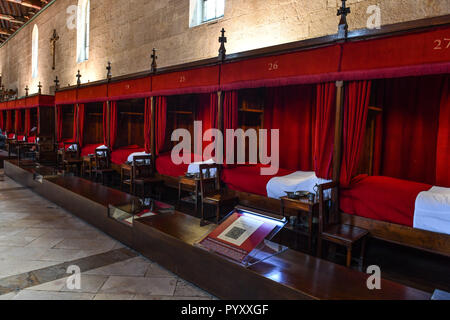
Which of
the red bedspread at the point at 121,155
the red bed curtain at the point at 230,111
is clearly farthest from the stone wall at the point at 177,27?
the red bedspread at the point at 121,155

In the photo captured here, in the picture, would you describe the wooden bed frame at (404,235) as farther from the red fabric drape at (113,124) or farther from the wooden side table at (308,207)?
the red fabric drape at (113,124)

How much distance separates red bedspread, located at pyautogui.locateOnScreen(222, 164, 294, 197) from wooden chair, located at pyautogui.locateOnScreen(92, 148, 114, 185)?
332cm

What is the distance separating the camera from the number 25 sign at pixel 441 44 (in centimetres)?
277

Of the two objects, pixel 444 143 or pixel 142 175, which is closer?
pixel 444 143

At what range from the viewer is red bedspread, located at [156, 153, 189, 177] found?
231 inches

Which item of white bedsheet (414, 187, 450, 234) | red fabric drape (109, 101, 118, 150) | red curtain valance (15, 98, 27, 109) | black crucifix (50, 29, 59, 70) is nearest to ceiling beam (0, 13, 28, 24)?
black crucifix (50, 29, 59, 70)

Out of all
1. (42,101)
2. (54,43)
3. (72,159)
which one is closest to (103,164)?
(72,159)

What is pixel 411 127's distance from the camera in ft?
14.6

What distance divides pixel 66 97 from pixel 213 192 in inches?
272

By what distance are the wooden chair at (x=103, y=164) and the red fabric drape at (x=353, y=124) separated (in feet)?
17.2

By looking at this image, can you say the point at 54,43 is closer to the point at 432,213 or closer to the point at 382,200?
the point at 382,200

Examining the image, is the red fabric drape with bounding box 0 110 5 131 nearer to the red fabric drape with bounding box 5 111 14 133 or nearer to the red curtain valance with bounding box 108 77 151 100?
the red fabric drape with bounding box 5 111 14 133
